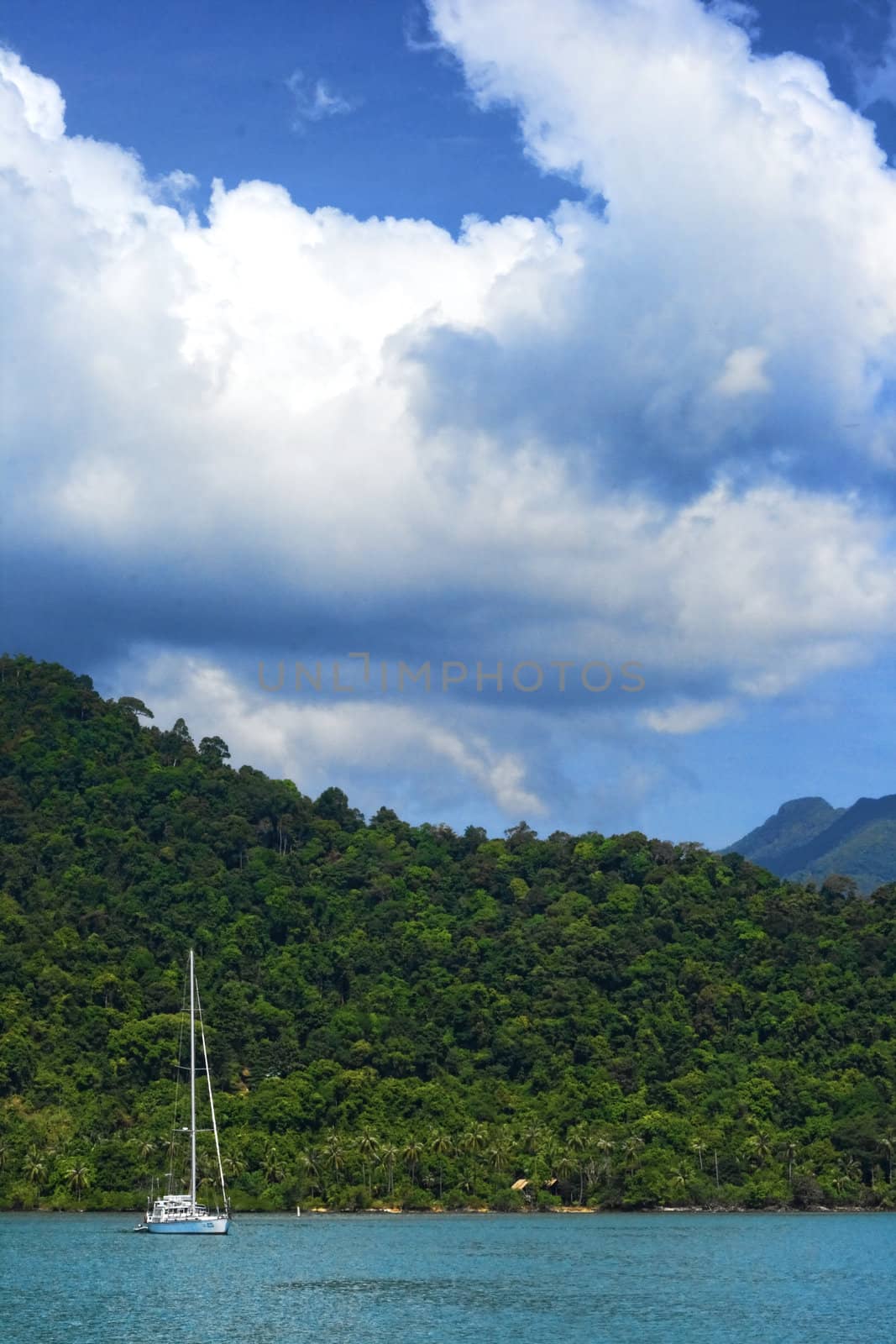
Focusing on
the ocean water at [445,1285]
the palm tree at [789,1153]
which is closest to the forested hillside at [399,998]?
the palm tree at [789,1153]

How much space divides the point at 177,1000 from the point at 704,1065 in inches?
1742

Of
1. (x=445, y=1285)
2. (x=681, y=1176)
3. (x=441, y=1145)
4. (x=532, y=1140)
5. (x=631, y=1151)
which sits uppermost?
(x=532, y=1140)

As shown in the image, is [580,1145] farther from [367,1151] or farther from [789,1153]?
[367,1151]

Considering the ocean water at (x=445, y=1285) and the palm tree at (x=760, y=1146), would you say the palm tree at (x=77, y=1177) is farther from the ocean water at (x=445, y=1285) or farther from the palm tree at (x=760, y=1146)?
the palm tree at (x=760, y=1146)

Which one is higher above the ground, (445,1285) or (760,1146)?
(760,1146)

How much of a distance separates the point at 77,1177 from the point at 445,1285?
174 ft

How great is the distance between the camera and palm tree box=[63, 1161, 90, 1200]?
111 meters

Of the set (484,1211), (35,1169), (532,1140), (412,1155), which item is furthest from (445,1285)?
(532,1140)

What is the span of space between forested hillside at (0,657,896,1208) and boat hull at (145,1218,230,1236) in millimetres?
22391

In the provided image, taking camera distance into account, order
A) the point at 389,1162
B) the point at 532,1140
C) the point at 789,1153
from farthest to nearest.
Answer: the point at 532,1140, the point at 789,1153, the point at 389,1162

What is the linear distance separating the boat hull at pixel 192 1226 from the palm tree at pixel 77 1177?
27.0 metres

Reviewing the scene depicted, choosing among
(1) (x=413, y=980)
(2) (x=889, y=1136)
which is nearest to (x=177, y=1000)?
(1) (x=413, y=980)

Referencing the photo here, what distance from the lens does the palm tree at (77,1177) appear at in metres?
111

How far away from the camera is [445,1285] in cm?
6550
